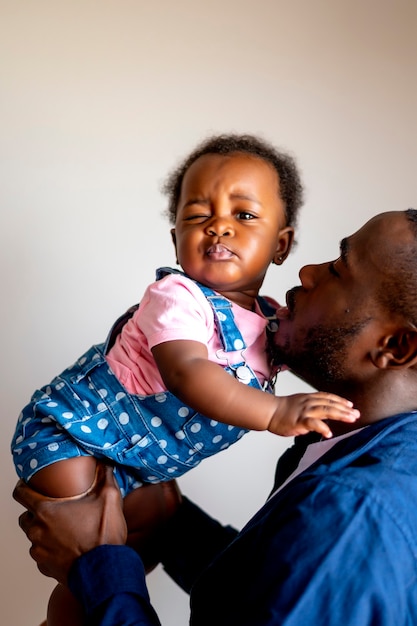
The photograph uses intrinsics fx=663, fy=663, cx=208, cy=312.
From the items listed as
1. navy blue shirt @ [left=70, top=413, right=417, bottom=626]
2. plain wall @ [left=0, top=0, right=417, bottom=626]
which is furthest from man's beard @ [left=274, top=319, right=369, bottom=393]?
plain wall @ [left=0, top=0, right=417, bottom=626]

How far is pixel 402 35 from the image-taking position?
1842mm

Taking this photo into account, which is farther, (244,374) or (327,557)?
(244,374)

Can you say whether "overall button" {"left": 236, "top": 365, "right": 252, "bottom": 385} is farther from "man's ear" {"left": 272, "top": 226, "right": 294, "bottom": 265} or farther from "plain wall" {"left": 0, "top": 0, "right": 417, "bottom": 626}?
"plain wall" {"left": 0, "top": 0, "right": 417, "bottom": 626}

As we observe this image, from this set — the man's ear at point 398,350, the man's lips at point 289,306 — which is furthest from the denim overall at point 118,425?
the man's ear at point 398,350

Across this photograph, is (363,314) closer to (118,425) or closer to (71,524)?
(118,425)

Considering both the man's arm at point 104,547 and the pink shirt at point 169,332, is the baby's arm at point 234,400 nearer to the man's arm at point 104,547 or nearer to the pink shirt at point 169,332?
the pink shirt at point 169,332

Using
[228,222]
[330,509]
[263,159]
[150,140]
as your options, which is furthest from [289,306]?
[150,140]

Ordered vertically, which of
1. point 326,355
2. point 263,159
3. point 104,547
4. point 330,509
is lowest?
point 104,547

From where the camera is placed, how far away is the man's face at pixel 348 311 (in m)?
1.00

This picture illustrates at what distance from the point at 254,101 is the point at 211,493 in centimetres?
110

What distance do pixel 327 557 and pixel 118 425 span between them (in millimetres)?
464

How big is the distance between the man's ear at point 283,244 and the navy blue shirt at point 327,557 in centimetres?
43

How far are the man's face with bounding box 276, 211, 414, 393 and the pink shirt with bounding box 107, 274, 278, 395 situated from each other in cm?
8

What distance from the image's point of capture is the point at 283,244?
128 centimetres
